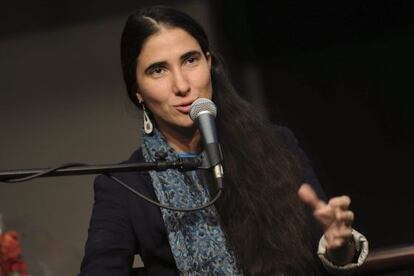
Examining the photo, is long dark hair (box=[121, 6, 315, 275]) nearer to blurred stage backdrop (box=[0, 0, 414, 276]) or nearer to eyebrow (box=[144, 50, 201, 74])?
eyebrow (box=[144, 50, 201, 74])

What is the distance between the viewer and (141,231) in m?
1.34

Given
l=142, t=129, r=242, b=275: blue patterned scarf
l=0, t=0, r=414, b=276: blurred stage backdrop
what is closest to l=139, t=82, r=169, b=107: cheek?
l=142, t=129, r=242, b=275: blue patterned scarf

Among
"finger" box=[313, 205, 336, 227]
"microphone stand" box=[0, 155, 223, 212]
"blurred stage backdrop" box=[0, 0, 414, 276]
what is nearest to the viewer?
"microphone stand" box=[0, 155, 223, 212]

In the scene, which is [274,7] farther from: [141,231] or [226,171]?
[141,231]

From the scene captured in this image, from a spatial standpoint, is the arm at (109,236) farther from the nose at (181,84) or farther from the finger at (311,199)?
the finger at (311,199)

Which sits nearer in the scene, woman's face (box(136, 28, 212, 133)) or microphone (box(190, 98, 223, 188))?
microphone (box(190, 98, 223, 188))

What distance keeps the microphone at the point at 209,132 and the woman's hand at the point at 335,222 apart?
0.21m

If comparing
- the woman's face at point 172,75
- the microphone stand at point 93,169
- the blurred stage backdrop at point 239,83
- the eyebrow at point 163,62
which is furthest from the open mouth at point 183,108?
the blurred stage backdrop at point 239,83

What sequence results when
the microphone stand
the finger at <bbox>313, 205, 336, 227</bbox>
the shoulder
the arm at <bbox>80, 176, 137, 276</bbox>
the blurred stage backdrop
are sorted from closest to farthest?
the microphone stand < the finger at <bbox>313, 205, 336, 227</bbox> < the arm at <bbox>80, 176, 137, 276</bbox> < the shoulder < the blurred stage backdrop

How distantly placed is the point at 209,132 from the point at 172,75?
0.36m

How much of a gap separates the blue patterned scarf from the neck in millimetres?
18

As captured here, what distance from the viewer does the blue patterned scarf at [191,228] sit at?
4.27ft

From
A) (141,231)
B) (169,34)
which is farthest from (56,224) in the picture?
(169,34)

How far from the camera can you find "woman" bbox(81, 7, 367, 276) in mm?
1291
